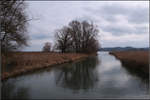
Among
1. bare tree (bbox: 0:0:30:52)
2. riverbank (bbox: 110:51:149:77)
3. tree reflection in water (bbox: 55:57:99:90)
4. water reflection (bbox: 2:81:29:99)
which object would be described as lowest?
tree reflection in water (bbox: 55:57:99:90)

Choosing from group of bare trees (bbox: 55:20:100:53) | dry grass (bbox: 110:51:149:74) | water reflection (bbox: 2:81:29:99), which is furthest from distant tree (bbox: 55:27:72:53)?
water reflection (bbox: 2:81:29:99)

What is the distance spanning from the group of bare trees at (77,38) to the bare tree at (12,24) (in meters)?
30.2

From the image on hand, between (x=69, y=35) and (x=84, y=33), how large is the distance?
5.02 m

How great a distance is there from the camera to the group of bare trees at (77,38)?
45.5 meters

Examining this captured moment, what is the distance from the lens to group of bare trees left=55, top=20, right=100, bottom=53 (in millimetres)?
45500

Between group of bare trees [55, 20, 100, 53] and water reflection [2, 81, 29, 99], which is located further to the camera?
group of bare trees [55, 20, 100, 53]

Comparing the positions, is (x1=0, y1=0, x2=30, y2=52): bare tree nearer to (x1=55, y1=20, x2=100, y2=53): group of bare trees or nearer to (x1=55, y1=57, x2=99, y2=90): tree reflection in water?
(x1=55, y1=57, x2=99, y2=90): tree reflection in water

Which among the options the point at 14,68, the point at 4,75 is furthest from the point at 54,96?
the point at 14,68

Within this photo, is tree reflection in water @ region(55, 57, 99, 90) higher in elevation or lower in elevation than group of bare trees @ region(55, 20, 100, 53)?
lower

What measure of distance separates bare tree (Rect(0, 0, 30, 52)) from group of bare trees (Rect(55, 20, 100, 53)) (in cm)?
3022

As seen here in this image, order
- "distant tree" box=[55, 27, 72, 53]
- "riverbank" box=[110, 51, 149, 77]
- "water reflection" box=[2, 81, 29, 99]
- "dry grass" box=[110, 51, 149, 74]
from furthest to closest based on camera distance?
"distant tree" box=[55, 27, 72, 53] < "dry grass" box=[110, 51, 149, 74] < "riverbank" box=[110, 51, 149, 77] < "water reflection" box=[2, 81, 29, 99]

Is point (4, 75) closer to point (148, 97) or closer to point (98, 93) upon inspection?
point (98, 93)

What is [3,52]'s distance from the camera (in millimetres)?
12883

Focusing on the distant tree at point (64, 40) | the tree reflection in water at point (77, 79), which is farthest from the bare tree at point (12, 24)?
the distant tree at point (64, 40)
